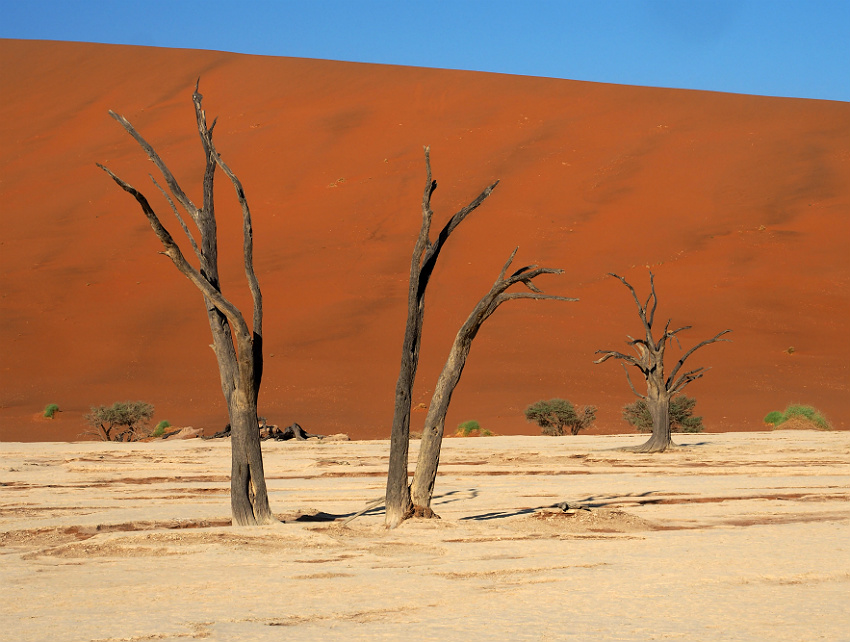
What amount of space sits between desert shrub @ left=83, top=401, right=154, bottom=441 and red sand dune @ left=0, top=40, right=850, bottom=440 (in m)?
1.12

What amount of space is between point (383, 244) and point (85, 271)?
1380cm

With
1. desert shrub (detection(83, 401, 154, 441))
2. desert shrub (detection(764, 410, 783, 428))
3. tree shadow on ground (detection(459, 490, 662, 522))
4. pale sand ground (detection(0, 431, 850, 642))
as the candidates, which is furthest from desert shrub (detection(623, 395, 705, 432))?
tree shadow on ground (detection(459, 490, 662, 522))

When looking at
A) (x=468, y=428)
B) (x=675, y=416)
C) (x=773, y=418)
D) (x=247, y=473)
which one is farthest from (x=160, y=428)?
(x=247, y=473)

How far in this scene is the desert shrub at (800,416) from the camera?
27234 mm

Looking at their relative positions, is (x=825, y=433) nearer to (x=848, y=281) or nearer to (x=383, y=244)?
(x=848, y=281)

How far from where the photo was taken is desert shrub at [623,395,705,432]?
94.1 feet

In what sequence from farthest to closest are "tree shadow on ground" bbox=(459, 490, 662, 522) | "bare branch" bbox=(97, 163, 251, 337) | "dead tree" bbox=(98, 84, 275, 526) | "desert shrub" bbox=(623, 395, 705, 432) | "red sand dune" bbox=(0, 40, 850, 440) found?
"red sand dune" bbox=(0, 40, 850, 440)
"desert shrub" bbox=(623, 395, 705, 432)
"tree shadow on ground" bbox=(459, 490, 662, 522)
"dead tree" bbox=(98, 84, 275, 526)
"bare branch" bbox=(97, 163, 251, 337)

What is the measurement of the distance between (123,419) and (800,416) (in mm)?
19304

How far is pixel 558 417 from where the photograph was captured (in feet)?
92.8

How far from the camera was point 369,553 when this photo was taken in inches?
318

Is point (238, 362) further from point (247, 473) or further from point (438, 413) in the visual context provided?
point (438, 413)

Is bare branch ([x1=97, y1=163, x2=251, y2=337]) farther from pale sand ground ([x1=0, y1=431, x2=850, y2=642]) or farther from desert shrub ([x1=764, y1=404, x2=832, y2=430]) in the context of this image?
desert shrub ([x1=764, y1=404, x2=832, y2=430])

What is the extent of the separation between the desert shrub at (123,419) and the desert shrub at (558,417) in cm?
1141

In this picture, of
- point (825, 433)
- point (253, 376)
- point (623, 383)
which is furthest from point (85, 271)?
point (253, 376)
